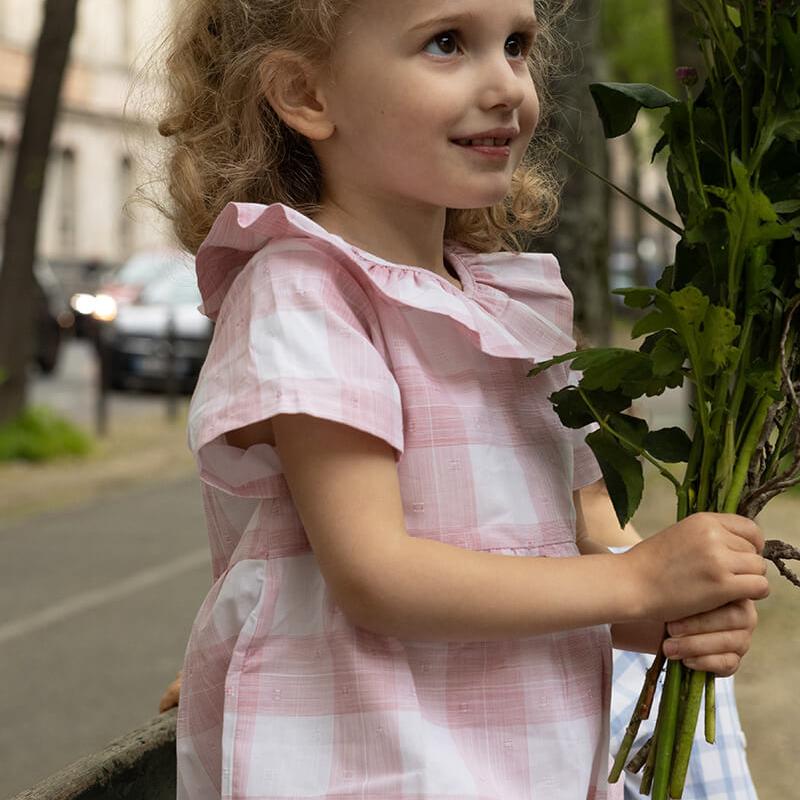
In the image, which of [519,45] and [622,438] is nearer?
[622,438]

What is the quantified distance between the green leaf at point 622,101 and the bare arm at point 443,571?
473 mm

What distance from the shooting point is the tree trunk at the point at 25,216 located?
10602mm

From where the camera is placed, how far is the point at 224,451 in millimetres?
1618

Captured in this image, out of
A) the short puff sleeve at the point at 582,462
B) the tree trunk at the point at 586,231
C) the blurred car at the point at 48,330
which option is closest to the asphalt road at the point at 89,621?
the tree trunk at the point at 586,231

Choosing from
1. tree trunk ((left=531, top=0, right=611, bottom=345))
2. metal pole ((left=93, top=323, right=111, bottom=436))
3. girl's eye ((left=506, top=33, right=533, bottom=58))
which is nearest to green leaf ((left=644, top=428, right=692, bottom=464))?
girl's eye ((left=506, top=33, right=533, bottom=58))

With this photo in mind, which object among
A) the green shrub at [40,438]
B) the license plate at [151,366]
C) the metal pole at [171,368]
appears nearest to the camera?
the green shrub at [40,438]

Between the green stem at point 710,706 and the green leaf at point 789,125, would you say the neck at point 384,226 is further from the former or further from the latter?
the green stem at point 710,706

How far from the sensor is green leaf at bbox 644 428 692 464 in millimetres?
1643

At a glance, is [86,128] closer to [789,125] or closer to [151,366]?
[151,366]

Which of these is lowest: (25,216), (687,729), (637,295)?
(687,729)

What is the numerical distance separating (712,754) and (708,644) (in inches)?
28.6

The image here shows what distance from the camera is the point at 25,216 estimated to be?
1064 centimetres

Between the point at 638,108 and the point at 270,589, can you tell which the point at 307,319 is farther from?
the point at 638,108

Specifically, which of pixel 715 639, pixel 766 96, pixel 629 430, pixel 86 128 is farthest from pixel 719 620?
pixel 86 128
